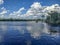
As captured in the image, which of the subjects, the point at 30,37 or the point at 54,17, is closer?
the point at 30,37

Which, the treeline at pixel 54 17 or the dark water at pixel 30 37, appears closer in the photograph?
the dark water at pixel 30 37

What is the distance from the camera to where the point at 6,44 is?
7.16m

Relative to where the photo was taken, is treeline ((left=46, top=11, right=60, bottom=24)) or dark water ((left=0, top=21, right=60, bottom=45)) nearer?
dark water ((left=0, top=21, right=60, bottom=45))

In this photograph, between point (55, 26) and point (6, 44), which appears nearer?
point (6, 44)

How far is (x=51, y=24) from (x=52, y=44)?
7.78 meters

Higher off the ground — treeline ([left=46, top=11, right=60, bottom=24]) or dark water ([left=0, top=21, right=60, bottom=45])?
treeline ([left=46, top=11, right=60, bottom=24])

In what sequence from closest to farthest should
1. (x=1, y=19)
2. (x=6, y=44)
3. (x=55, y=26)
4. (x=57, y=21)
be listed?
(x=6, y=44) < (x=1, y=19) < (x=57, y=21) < (x=55, y=26)

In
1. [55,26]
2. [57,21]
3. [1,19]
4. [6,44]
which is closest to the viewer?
[6,44]

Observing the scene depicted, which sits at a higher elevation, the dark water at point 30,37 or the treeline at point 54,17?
the treeline at point 54,17

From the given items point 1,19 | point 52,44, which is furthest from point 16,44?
point 1,19

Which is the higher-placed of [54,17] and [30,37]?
[54,17]

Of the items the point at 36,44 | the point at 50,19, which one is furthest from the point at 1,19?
the point at 36,44

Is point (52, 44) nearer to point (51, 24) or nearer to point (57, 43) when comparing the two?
point (57, 43)

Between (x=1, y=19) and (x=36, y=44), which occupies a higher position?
(x=1, y=19)
